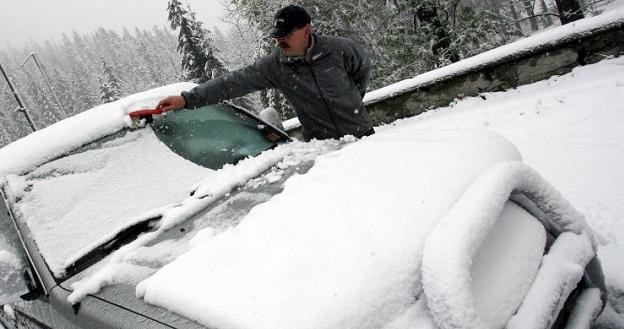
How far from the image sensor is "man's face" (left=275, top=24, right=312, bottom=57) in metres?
2.93

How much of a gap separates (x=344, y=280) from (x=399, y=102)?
619cm

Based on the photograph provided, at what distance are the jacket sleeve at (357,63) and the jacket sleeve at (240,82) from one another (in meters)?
0.60

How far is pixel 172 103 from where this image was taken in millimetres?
2805

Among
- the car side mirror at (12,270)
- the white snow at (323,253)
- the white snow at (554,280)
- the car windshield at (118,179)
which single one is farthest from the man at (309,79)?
the white snow at (554,280)

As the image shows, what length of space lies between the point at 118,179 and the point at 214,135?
0.72m

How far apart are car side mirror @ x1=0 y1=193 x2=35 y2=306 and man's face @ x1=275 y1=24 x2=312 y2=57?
1.98 metres

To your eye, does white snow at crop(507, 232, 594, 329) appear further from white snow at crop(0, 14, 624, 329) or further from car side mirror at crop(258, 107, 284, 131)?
car side mirror at crop(258, 107, 284, 131)

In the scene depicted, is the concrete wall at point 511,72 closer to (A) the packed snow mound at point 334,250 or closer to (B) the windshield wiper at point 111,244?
(A) the packed snow mound at point 334,250

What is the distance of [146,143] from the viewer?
8.55 feet

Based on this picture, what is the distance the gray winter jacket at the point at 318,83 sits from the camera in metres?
3.09

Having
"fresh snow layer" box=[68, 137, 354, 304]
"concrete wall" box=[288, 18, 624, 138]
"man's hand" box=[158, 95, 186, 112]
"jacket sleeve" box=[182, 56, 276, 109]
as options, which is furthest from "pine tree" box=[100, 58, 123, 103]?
"fresh snow layer" box=[68, 137, 354, 304]

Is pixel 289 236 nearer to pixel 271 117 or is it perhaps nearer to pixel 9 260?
pixel 9 260

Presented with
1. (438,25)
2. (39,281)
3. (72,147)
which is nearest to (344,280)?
(39,281)

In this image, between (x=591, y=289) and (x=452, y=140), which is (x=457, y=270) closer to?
(x=591, y=289)
